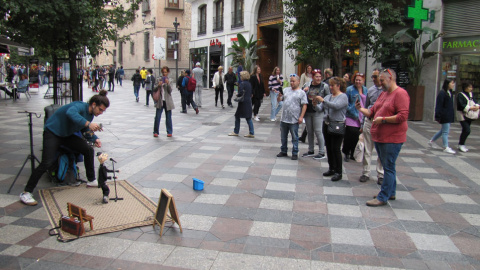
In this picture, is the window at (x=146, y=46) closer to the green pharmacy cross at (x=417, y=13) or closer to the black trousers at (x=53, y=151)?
the green pharmacy cross at (x=417, y=13)

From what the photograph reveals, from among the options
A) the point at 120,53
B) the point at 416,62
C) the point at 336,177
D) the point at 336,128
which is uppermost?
the point at 120,53

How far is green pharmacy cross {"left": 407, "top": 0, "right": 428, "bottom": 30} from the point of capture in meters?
13.2

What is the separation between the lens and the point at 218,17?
30125mm

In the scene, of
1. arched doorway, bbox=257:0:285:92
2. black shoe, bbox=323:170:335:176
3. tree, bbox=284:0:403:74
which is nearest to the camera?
black shoe, bbox=323:170:335:176

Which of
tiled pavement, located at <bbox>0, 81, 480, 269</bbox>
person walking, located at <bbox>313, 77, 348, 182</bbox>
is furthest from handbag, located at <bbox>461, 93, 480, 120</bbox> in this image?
person walking, located at <bbox>313, 77, 348, 182</bbox>

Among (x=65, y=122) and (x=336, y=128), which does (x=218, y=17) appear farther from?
(x=65, y=122)

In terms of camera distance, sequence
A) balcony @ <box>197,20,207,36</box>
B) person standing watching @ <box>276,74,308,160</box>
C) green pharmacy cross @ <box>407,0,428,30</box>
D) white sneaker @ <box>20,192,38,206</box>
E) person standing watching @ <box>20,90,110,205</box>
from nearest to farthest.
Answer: white sneaker @ <box>20,192,38,206</box>, person standing watching @ <box>20,90,110,205</box>, person standing watching @ <box>276,74,308,160</box>, green pharmacy cross @ <box>407,0,428,30</box>, balcony @ <box>197,20,207,36</box>

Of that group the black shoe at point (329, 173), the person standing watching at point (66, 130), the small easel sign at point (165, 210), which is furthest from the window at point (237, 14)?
the small easel sign at point (165, 210)

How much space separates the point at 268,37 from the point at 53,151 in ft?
71.0

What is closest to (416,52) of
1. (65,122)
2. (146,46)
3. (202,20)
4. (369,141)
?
(369,141)

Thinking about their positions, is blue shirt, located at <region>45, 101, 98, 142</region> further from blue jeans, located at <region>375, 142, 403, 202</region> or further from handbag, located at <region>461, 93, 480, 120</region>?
handbag, located at <region>461, 93, 480, 120</region>

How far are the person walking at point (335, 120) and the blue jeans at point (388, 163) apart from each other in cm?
124

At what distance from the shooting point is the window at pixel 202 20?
32.2 metres

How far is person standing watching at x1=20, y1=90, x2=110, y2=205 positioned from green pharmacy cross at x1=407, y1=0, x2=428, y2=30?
11.5 m
